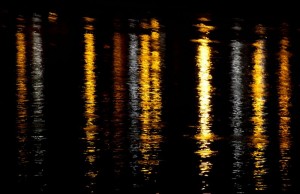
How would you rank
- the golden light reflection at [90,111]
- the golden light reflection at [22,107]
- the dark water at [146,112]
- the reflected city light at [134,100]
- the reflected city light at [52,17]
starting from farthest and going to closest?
the reflected city light at [52,17], the reflected city light at [134,100], the golden light reflection at [22,107], the golden light reflection at [90,111], the dark water at [146,112]

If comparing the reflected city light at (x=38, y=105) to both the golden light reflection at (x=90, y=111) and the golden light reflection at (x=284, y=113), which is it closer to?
the golden light reflection at (x=90, y=111)

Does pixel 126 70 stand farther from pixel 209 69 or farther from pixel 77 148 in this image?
pixel 77 148

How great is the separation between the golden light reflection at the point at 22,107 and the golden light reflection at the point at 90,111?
0.83 meters

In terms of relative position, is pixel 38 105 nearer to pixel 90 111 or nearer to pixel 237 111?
pixel 90 111

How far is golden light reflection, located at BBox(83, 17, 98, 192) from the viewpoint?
435 inches

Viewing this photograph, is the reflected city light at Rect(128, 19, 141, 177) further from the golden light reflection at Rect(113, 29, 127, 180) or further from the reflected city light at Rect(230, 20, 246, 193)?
the reflected city light at Rect(230, 20, 246, 193)

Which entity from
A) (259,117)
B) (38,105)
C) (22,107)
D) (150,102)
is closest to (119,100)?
(150,102)

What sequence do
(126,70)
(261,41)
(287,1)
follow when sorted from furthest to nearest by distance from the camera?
1. (287,1)
2. (261,41)
3. (126,70)

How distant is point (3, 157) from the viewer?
37.5 feet

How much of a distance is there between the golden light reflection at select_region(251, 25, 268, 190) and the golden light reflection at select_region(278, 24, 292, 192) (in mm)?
263

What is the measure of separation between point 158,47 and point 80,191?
15.6 m

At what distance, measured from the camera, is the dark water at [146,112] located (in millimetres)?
10922

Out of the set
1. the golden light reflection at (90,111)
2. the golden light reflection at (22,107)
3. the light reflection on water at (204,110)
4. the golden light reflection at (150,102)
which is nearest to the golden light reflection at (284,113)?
the light reflection on water at (204,110)

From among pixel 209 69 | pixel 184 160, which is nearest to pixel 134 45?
pixel 209 69
